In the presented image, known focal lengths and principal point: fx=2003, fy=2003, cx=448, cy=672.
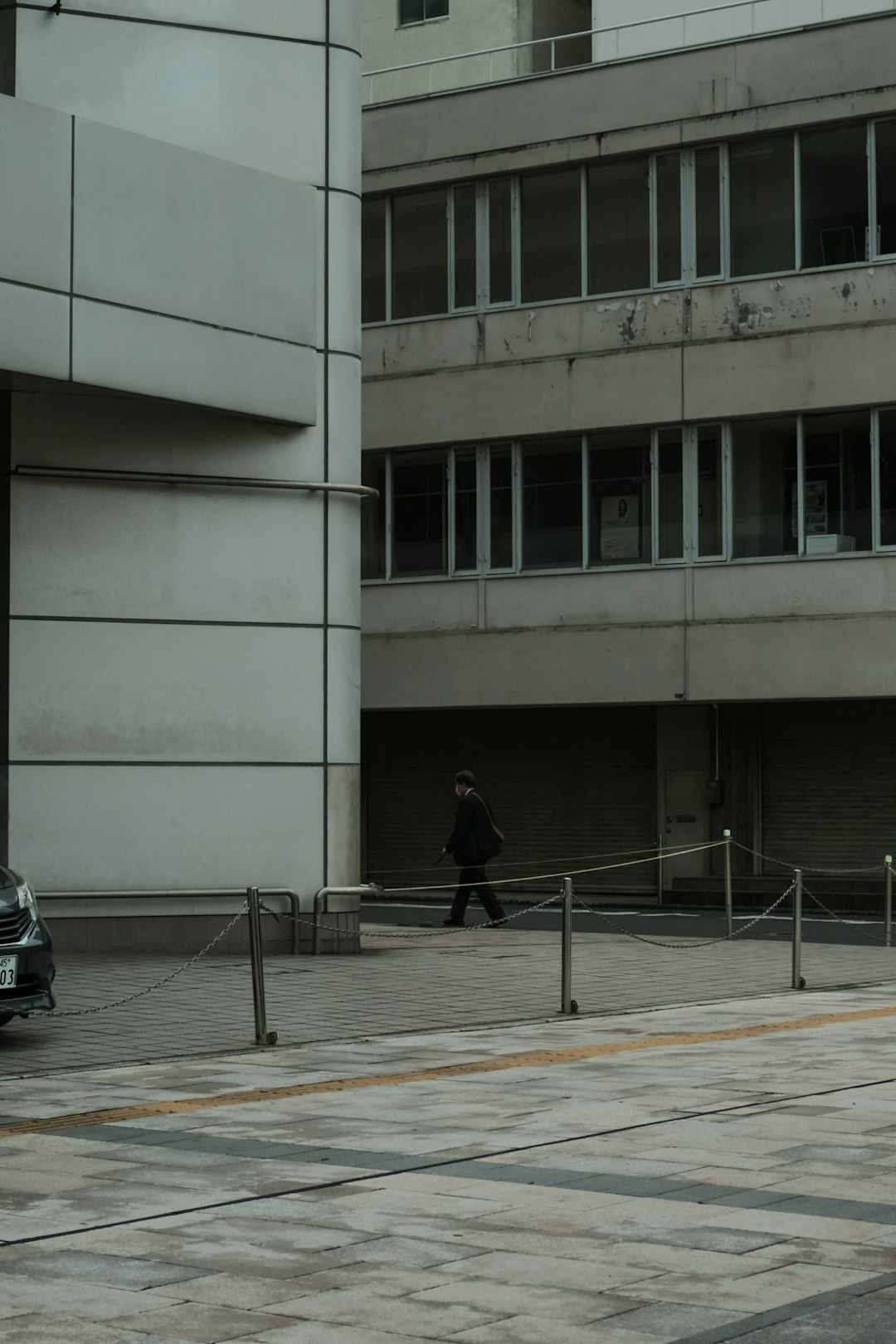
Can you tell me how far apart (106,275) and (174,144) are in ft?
5.25

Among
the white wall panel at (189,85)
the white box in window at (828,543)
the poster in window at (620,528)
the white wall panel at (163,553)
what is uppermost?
the white wall panel at (189,85)

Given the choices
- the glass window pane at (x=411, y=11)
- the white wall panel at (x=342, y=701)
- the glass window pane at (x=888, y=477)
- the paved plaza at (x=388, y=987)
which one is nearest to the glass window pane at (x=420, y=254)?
the glass window pane at (x=411, y=11)

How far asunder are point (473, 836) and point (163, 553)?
19.5 feet

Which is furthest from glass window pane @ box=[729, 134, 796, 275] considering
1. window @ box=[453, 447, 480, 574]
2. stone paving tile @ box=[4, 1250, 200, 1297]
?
stone paving tile @ box=[4, 1250, 200, 1297]

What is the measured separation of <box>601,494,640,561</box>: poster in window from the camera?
29.4 m

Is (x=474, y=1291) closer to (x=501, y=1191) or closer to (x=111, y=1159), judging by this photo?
(x=501, y=1191)

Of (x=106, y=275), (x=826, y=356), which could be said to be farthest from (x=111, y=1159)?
(x=826, y=356)

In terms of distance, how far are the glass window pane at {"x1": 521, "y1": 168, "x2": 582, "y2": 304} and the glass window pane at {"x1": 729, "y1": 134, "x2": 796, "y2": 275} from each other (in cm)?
250

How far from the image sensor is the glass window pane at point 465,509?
30.6m

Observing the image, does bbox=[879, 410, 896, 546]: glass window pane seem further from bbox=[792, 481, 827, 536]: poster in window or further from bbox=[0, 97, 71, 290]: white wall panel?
bbox=[0, 97, 71, 290]: white wall panel

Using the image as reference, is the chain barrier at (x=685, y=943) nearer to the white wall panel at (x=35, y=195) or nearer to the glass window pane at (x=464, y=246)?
the white wall panel at (x=35, y=195)

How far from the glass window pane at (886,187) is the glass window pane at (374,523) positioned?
27.1 feet

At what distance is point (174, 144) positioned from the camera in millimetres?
17109

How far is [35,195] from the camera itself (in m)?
15.8
